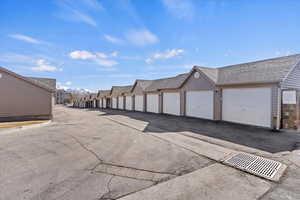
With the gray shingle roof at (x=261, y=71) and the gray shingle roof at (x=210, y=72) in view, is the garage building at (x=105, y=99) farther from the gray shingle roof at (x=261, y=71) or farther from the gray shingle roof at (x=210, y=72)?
the gray shingle roof at (x=261, y=71)

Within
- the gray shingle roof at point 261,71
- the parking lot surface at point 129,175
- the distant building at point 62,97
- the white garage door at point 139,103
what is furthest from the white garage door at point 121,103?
the distant building at point 62,97

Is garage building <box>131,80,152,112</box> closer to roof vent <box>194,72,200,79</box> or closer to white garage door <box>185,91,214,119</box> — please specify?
white garage door <box>185,91,214,119</box>

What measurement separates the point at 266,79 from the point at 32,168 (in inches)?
460

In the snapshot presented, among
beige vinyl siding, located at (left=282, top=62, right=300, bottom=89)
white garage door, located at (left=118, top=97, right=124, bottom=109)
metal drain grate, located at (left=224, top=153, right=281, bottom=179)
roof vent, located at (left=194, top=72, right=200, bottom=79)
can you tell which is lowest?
metal drain grate, located at (left=224, top=153, right=281, bottom=179)

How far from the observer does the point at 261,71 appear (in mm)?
9922

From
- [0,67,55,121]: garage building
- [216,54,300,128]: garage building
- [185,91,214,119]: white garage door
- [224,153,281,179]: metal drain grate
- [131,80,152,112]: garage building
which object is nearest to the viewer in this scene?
[224,153,281,179]: metal drain grate

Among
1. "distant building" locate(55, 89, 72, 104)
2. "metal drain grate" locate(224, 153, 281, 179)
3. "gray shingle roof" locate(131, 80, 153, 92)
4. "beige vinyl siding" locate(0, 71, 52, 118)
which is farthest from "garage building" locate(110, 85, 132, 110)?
"distant building" locate(55, 89, 72, 104)

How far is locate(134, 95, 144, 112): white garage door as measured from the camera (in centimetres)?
2228

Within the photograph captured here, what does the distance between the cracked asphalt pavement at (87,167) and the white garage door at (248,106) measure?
677cm

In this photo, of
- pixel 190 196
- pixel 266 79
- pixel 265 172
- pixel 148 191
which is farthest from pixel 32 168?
pixel 266 79

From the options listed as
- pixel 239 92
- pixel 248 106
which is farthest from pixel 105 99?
pixel 248 106

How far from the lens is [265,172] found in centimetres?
377

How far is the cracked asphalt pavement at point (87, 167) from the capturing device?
3.04 meters

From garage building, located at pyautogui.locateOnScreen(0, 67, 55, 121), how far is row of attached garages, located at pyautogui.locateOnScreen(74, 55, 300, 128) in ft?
39.8
